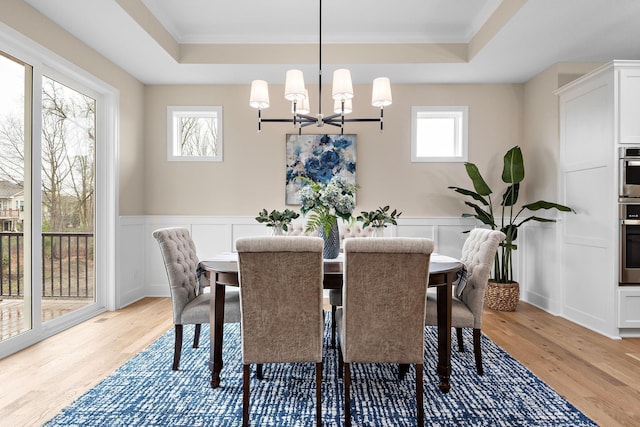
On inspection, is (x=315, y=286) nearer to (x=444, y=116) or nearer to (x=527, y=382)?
(x=527, y=382)

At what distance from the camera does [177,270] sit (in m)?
2.46

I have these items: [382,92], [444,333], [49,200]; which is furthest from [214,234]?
[444,333]

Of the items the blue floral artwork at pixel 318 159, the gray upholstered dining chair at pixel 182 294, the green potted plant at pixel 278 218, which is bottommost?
the gray upholstered dining chair at pixel 182 294

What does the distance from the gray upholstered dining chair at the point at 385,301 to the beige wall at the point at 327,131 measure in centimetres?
284

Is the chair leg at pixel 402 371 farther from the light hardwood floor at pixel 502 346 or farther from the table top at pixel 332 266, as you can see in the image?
the light hardwood floor at pixel 502 346

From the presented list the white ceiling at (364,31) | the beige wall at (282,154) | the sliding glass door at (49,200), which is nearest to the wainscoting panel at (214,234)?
→ the beige wall at (282,154)

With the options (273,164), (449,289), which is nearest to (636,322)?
(449,289)

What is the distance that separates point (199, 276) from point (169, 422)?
2.68 ft

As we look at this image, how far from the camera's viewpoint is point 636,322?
3182 millimetres

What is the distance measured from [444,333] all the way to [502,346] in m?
1.14

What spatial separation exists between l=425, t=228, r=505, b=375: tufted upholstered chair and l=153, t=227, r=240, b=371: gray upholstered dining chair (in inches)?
51.0

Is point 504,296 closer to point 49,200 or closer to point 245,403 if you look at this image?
point 245,403

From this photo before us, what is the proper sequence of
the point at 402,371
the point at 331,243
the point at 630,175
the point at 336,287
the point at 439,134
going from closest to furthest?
the point at 336,287 → the point at 402,371 → the point at 331,243 → the point at 630,175 → the point at 439,134

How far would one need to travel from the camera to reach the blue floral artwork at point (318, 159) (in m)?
4.57
